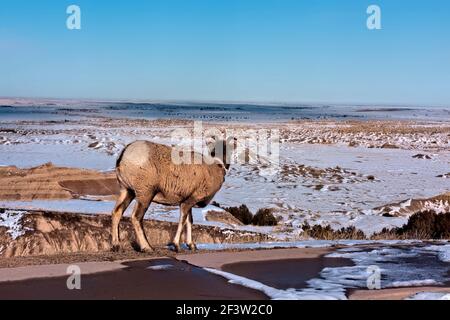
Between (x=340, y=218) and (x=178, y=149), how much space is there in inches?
543

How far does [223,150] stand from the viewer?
1130 centimetres

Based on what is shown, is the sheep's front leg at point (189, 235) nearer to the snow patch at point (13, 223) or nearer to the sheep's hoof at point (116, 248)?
the sheep's hoof at point (116, 248)

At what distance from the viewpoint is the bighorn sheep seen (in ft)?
34.3

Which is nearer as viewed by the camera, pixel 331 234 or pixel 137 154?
pixel 137 154

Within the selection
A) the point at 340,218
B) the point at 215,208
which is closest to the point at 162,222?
the point at 215,208

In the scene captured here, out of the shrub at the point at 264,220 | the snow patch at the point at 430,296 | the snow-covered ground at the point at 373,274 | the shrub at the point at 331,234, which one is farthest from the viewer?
the shrub at the point at 264,220

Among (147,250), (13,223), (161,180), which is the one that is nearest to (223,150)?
(161,180)

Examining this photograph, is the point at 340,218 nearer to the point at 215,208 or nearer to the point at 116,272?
the point at 215,208

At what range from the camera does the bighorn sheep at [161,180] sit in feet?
34.3

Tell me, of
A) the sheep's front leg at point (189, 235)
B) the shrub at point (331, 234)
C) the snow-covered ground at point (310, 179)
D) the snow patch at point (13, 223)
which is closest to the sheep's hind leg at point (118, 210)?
the sheep's front leg at point (189, 235)

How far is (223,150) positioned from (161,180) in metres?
1.35

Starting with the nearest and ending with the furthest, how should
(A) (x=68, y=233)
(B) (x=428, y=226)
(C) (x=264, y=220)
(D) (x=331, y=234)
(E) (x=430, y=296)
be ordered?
(E) (x=430, y=296), (A) (x=68, y=233), (D) (x=331, y=234), (B) (x=428, y=226), (C) (x=264, y=220)

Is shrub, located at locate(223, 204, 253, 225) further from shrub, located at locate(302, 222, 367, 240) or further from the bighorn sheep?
the bighorn sheep

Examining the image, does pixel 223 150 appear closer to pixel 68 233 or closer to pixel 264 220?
pixel 68 233
